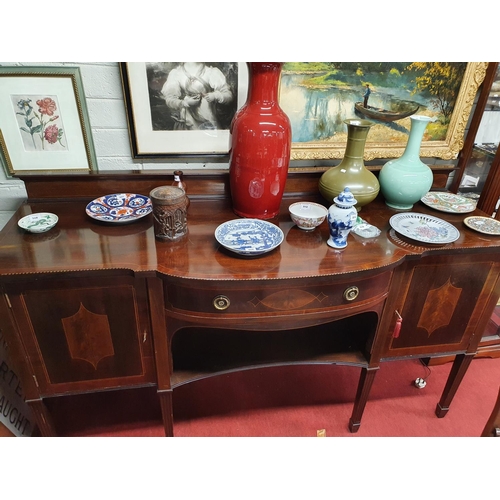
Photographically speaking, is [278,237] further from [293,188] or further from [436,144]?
[436,144]

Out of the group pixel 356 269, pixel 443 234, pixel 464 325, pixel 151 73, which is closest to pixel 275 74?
pixel 151 73

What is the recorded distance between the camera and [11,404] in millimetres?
1202

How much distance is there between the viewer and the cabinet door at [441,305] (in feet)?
3.53

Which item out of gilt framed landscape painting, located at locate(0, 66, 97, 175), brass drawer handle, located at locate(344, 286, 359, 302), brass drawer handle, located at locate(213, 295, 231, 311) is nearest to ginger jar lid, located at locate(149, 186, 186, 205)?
Answer: brass drawer handle, located at locate(213, 295, 231, 311)

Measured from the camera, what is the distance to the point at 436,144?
1340 millimetres

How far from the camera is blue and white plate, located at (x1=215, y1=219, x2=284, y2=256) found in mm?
948

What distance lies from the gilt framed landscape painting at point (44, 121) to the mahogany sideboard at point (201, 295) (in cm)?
9

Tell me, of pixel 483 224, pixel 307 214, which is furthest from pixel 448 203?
pixel 307 214

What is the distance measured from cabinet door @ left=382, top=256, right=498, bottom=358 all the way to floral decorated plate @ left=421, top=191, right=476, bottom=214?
0.21 metres

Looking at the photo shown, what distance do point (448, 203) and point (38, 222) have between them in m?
1.29

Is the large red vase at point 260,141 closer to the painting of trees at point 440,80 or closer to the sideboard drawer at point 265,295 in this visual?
the sideboard drawer at point 265,295

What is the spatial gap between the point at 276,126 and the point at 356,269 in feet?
1.43

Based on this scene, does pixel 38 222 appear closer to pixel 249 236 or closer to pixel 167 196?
pixel 167 196

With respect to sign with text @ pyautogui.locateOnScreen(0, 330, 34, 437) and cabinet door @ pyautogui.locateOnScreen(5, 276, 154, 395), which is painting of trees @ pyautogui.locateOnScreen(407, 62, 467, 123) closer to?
cabinet door @ pyautogui.locateOnScreen(5, 276, 154, 395)
